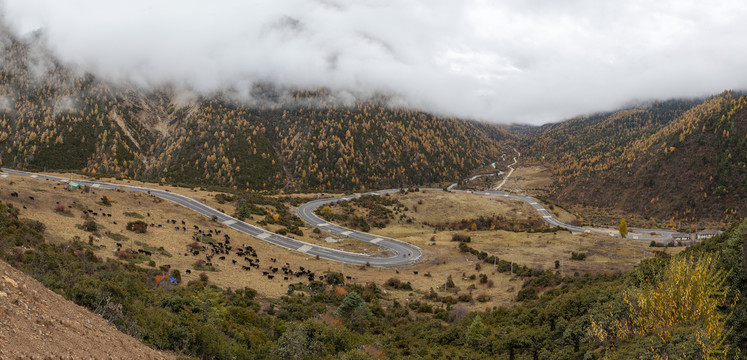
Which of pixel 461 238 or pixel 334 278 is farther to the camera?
pixel 461 238

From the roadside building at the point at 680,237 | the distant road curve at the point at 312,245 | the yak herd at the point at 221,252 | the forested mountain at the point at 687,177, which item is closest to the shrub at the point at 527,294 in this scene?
the yak herd at the point at 221,252

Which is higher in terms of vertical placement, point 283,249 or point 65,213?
point 65,213

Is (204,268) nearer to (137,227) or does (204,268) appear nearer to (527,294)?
(137,227)

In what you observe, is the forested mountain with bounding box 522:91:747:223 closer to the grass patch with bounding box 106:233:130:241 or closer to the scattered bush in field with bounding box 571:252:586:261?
the scattered bush in field with bounding box 571:252:586:261

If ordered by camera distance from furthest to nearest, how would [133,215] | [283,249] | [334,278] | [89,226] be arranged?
[283,249] < [133,215] < [334,278] < [89,226]

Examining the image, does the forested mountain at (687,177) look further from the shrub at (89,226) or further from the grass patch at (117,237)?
the shrub at (89,226)

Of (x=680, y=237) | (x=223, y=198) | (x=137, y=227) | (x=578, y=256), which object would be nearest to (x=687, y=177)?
(x=680, y=237)
